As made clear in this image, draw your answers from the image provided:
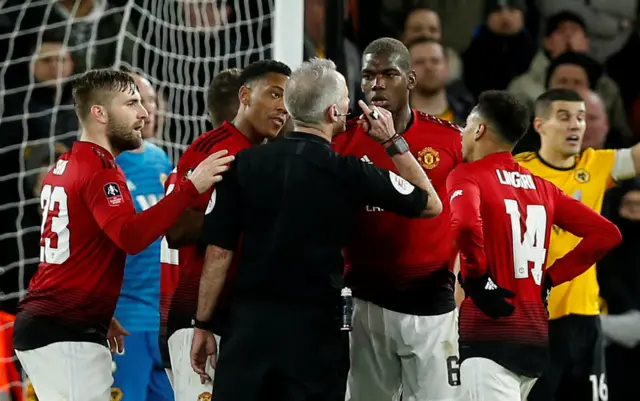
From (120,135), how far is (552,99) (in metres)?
2.63

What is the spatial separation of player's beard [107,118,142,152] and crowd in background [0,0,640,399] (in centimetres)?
150

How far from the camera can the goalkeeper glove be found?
4.90 m

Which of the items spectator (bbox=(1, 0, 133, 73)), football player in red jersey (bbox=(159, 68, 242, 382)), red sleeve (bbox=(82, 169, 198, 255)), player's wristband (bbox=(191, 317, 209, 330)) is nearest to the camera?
player's wristband (bbox=(191, 317, 209, 330))

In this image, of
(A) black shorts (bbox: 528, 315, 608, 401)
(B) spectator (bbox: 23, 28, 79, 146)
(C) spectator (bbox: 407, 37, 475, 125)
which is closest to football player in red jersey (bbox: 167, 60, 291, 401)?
(A) black shorts (bbox: 528, 315, 608, 401)

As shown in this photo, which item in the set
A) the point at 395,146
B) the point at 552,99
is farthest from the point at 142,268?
the point at 552,99

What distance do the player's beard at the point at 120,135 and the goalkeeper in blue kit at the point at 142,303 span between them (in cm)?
114

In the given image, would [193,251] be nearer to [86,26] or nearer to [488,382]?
[488,382]

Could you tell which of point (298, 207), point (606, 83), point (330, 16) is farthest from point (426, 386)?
point (606, 83)

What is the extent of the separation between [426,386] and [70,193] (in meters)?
1.71

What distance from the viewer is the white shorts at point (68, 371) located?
16.3ft

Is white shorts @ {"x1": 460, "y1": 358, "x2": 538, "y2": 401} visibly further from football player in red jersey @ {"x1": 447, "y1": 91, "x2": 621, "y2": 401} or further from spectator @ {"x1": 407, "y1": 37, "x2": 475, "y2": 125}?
spectator @ {"x1": 407, "y1": 37, "x2": 475, "y2": 125}

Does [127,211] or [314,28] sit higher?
[314,28]

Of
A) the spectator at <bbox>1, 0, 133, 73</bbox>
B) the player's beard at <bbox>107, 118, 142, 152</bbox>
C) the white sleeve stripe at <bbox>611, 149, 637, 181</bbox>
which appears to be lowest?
the player's beard at <bbox>107, 118, 142, 152</bbox>

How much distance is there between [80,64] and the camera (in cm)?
801
